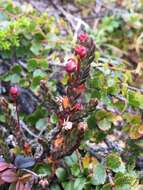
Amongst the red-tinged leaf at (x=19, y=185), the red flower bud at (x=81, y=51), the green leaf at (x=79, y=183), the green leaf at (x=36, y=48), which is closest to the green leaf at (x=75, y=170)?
the green leaf at (x=79, y=183)

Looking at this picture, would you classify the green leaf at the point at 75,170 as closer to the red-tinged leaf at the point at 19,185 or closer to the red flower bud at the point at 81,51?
the red-tinged leaf at the point at 19,185

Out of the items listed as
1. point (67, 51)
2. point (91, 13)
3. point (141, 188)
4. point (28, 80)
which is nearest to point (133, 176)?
point (141, 188)

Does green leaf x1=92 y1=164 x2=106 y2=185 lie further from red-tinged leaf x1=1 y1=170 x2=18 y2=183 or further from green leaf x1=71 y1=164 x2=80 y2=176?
red-tinged leaf x1=1 y1=170 x2=18 y2=183

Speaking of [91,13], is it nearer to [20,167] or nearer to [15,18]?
[15,18]

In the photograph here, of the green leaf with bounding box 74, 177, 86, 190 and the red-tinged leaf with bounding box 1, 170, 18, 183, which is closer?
the red-tinged leaf with bounding box 1, 170, 18, 183

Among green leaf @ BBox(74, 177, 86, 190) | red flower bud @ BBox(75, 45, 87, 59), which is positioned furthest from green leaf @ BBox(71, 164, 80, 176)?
red flower bud @ BBox(75, 45, 87, 59)
